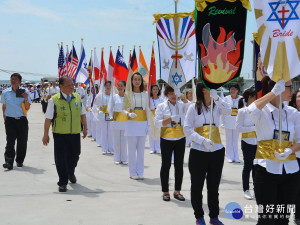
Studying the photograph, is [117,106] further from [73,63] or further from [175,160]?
[73,63]

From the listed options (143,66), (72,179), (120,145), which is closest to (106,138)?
(120,145)

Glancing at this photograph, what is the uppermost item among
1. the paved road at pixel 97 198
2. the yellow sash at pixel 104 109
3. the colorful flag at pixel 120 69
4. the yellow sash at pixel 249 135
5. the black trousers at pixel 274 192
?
the colorful flag at pixel 120 69

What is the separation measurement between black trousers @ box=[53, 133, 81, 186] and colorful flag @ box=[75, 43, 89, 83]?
8288 millimetres

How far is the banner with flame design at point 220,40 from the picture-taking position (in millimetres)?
4898

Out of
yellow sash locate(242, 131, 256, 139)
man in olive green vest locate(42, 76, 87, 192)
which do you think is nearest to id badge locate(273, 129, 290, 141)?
yellow sash locate(242, 131, 256, 139)

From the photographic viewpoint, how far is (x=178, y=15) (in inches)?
259

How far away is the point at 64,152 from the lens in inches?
278

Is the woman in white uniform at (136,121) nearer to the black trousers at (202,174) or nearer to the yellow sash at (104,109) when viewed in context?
the black trousers at (202,174)

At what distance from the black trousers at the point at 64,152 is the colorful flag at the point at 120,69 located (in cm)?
398

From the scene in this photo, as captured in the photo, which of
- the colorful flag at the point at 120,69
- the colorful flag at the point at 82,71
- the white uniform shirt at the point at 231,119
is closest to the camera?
the white uniform shirt at the point at 231,119

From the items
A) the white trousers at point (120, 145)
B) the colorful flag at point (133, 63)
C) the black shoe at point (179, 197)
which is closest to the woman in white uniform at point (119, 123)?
the white trousers at point (120, 145)

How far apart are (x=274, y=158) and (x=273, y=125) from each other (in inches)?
12.5

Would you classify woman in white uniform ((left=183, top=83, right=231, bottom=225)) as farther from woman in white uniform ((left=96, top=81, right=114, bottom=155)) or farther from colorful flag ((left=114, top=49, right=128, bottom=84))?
woman in white uniform ((left=96, top=81, right=114, bottom=155))

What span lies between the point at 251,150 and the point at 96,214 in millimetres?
2599
